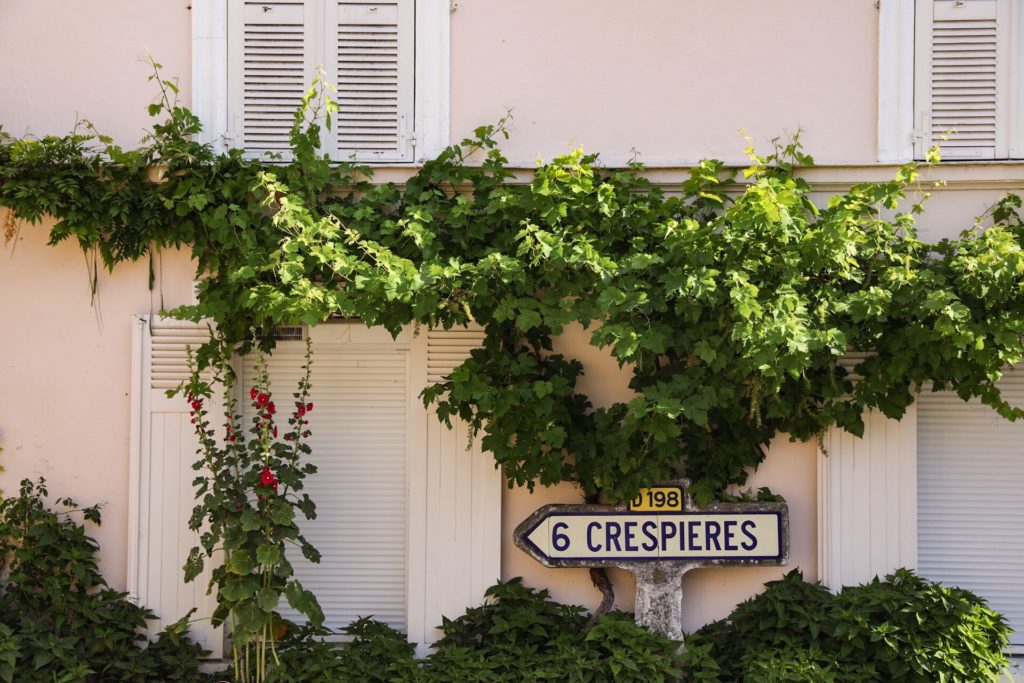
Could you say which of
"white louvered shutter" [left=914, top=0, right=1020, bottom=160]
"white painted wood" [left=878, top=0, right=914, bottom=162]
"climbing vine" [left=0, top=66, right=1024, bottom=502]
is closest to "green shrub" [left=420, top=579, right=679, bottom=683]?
"climbing vine" [left=0, top=66, right=1024, bottom=502]

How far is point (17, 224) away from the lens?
6.48 meters

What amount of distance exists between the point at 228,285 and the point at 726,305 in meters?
2.75

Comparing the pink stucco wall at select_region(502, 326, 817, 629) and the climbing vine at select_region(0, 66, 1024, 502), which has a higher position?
the climbing vine at select_region(0, 66, 1024, 502)

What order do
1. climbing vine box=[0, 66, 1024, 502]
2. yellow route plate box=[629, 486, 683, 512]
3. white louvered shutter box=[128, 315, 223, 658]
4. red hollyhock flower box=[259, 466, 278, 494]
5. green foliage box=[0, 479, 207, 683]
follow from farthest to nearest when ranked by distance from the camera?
white louvered shutter box=[128, 315, 223, 658], yellow route plate box=[629, 486, 683, 512], green foliage box=[0, 479, 207, 683], red hollyhock flower box=[259, 466, 278, 494], climbing vine box=[0, 66, 1024, 502]

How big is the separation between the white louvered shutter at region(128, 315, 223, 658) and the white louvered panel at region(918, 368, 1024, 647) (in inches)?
166

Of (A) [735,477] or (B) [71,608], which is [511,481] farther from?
(B) [71,608]

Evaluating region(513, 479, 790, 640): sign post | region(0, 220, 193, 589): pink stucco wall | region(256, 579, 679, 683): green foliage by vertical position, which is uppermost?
region(0, 220, 193, 589): pink stucco wall

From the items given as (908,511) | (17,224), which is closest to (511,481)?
(908,511)

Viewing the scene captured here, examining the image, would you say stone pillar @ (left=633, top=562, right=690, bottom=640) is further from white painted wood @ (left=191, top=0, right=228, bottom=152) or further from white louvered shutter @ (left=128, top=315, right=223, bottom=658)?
white painted wood @ (left=191, top=0, right=228, bottom=152)

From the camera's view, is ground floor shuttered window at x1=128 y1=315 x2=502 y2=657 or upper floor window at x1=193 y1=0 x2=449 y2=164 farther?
upper floor window at x1=193 y1=0 x2=449 y2=164

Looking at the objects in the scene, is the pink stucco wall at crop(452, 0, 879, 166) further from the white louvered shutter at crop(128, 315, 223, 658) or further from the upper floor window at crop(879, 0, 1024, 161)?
the white louvered shutter at crop(128, 315, 223, 658)

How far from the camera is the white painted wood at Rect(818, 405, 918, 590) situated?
6316 mm

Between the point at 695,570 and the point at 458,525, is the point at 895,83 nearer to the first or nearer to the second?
the point at 695,570

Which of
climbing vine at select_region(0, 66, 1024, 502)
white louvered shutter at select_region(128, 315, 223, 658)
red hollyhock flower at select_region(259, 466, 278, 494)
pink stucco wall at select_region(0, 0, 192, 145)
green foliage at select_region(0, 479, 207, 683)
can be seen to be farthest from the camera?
pink stucco wall at select_region(0, 0, 192, 145)
